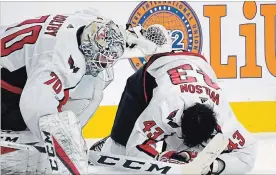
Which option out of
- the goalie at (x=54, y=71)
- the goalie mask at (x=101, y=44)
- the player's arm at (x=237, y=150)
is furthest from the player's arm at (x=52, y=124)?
the player's arm at (x=237, y=150)

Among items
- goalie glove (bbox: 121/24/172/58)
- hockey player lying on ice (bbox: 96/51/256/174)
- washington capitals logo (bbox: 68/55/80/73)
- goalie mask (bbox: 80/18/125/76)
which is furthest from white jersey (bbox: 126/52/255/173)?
washington capitals logo (bbox: 68/55/80/73)

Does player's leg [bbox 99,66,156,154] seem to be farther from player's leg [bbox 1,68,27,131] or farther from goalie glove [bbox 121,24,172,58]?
player's leg [bbox 1,68,27,131]

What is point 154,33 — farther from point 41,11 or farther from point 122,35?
point 41,11

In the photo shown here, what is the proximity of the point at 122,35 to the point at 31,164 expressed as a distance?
20.8 inches

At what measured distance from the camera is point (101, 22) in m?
2.22

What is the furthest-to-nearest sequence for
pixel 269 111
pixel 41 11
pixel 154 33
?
pixel 269 111 < pixel 41 11 < pixel 154 33

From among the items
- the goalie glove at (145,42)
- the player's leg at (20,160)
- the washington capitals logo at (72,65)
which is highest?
the washington capitals logo at (72,65)

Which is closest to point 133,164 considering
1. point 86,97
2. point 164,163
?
point 164,163

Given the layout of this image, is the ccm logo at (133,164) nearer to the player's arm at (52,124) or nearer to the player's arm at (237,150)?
the player's arm at (237,150)

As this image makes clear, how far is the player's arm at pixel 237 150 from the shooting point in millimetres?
2336

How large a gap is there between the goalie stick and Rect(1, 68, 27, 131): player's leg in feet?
0.38

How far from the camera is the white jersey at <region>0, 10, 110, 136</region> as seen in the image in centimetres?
194

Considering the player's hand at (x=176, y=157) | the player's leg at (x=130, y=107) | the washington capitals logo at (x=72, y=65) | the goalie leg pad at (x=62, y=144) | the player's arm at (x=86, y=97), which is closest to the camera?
the goalie leg pad at (x=62, y=144)

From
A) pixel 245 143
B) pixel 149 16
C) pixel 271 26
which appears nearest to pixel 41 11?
pixel 149 16
